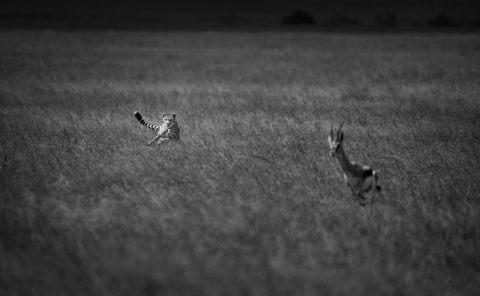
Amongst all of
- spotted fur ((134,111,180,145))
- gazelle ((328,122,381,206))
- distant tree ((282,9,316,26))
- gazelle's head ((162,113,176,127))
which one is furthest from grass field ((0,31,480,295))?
distant tree ((282,9,316,26))

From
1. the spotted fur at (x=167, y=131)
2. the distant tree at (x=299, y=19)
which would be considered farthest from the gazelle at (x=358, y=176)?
the distant tree at (x=299, y=19)

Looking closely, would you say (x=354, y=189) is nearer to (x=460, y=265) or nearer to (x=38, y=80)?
(x=460, y=265)

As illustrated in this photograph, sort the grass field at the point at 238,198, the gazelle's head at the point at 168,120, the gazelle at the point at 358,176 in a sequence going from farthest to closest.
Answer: the gazelle's head at the point at 168,120
the gazelle at the point at 358,176
the grass field at the point at 238,198

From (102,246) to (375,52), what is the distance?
917 inches

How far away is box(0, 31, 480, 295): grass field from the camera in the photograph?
3.20m

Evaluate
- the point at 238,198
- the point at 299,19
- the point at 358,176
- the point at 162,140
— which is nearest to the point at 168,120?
the point at 162,140

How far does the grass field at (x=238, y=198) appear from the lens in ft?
10.5

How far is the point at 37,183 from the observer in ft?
16.9

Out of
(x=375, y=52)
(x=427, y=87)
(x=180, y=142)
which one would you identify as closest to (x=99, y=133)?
(x=180, y=142)

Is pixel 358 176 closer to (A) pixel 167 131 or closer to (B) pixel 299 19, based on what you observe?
(A) pixel 167 131

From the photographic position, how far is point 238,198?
441cm

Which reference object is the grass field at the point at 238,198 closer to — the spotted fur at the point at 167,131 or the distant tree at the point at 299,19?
the spotted fur at the point at 167,131

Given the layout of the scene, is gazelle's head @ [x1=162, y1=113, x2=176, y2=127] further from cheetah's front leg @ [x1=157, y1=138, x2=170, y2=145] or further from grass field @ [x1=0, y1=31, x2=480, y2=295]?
grass field @ [x1=0, y1=31, x2=480, y2=295]

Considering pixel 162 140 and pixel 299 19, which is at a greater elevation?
A: pixel 299 19
